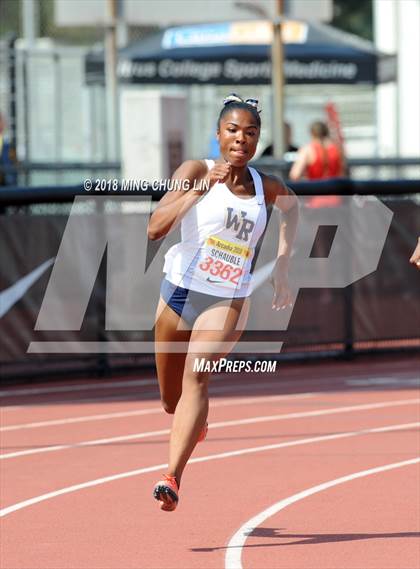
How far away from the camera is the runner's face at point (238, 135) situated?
7.21 m

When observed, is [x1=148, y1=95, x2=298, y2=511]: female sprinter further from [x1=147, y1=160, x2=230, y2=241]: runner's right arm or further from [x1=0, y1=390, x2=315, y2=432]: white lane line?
[x1=0, y1=390, x2=315, y2=432]: white lane line

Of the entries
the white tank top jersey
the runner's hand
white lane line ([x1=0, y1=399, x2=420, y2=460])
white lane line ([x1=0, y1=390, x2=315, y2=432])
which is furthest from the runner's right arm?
white lane line ([x1=0, y1=390, x2=315, y2=432])

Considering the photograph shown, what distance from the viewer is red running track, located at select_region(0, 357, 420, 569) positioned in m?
7.18

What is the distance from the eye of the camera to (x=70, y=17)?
1966 cm

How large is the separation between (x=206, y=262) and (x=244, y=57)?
1566cm

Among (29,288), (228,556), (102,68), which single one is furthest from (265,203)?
(102,68)

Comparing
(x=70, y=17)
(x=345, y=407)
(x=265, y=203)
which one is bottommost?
(x=345, y=407)

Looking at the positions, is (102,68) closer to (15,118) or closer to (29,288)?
(15,118)

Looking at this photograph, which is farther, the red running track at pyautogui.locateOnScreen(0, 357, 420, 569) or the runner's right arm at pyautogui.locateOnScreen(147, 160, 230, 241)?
the red running track at pyautogui.locateOnScreen(0, 357, 420, 569)

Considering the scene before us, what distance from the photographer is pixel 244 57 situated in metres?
22.6

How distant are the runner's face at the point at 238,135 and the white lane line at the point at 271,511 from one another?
76.1 inches

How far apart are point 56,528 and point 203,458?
229 cm

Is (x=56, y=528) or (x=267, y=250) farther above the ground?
(x=267, y=250)

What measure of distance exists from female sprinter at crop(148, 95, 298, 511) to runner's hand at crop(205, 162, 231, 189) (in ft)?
0.04
